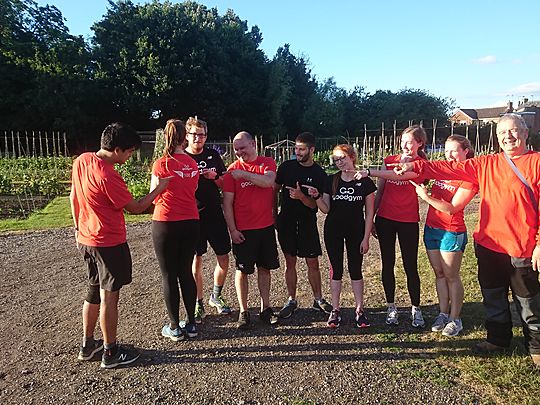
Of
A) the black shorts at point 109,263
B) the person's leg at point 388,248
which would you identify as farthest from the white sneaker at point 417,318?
the black shorts at point 109,263

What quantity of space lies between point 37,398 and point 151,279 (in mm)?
2645

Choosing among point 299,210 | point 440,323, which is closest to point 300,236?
point 299,210

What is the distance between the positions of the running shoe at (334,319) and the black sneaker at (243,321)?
747mm

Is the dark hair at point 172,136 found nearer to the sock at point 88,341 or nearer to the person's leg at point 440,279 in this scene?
the sock at point 88,341

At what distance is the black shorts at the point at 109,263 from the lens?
3.16 m

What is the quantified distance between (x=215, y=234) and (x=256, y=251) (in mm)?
480

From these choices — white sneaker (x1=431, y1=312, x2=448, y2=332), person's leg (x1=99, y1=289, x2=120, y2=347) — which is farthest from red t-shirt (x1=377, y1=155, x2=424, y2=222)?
person's leg (x1=99, y1=289, x2=120, y2=347)

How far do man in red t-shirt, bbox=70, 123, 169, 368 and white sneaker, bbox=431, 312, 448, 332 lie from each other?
259cm

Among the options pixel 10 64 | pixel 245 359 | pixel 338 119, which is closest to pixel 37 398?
pixel 245 359

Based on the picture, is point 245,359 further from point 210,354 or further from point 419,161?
point 419,161

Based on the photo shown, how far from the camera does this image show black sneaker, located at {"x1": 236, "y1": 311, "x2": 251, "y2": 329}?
393 centimetres

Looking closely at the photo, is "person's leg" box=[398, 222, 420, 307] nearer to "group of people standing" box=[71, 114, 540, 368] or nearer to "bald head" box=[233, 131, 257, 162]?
"group of people standing" box=[71, 114, 540, 368]

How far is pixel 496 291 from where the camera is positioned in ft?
10.7

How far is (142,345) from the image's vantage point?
11.9 feet
